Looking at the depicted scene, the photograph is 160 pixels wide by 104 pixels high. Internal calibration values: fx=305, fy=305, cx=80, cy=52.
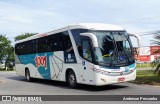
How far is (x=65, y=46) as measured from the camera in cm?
1667

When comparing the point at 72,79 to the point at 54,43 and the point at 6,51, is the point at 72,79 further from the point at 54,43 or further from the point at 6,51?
the point at 6,51

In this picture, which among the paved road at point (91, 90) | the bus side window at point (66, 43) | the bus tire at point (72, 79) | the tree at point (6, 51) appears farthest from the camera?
the tree at point (6, 51)

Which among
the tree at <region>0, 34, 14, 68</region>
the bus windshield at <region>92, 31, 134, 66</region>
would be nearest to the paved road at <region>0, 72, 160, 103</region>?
the bus windshield at <region>92, 31, 134, 66</region>

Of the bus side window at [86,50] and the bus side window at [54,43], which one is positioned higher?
the bus side window at [54,43]

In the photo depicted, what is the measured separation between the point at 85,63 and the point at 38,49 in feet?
21.6

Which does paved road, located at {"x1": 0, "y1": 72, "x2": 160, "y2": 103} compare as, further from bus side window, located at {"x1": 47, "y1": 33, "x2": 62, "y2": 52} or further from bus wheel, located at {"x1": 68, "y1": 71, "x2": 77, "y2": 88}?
bus side window, located at {"x1": 47, "y1": 33, "x2": 62, "y2": 52}

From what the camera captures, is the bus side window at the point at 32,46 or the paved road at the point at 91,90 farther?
the bus side window at the point at 32,46

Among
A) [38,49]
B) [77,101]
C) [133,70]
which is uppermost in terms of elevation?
[38,49]

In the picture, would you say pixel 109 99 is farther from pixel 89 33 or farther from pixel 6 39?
pixel 6 39

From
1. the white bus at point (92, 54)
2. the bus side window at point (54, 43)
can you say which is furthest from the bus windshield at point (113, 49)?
the bus side window at point (54, 43)

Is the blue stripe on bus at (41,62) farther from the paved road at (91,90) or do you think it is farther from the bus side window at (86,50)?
the bus side window at (86,50)

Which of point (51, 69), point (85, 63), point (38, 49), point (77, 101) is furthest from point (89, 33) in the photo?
point (38, 49)

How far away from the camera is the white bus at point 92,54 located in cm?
1416

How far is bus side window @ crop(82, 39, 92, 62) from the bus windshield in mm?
458
